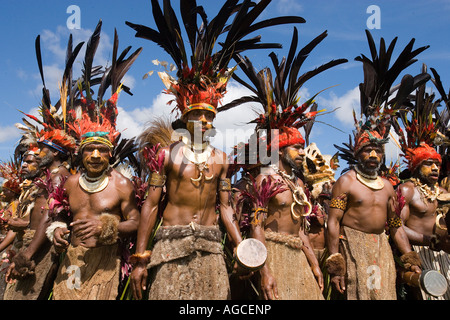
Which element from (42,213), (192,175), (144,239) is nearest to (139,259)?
(144,239)

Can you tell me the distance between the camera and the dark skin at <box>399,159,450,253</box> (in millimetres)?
4961

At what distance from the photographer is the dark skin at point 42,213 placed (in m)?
3.93

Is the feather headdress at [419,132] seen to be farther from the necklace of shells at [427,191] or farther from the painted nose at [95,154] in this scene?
the painted nose at [95,154]

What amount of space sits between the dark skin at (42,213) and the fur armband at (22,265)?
0.10 feet

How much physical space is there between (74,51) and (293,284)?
3.90 metres

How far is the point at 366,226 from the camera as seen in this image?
4234 mm

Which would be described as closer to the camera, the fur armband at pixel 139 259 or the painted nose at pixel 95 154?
the fur armband at pixel 139 259

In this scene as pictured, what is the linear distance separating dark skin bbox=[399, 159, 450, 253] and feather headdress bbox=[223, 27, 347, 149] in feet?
6.42

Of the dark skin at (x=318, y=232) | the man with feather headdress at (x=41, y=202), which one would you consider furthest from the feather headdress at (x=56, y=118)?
the dark skin at (x=318, y=232)

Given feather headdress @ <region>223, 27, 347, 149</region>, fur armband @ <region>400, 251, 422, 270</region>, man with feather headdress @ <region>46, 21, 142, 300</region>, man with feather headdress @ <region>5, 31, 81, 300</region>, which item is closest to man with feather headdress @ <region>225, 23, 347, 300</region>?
feather headdress @ <region>223, 27, 347, 149</region>

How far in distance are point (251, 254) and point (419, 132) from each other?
3.88 meters

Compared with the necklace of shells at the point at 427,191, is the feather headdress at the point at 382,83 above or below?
above

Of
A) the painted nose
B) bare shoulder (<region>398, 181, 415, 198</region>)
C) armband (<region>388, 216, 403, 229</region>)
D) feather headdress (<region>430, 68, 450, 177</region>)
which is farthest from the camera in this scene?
feather headdress (<region>430, 68, 450, 177</region>)

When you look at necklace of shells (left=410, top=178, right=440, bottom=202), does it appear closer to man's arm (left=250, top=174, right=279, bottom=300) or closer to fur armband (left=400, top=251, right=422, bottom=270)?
fur armband (left=400, top=251, right=422, bottom=270)
